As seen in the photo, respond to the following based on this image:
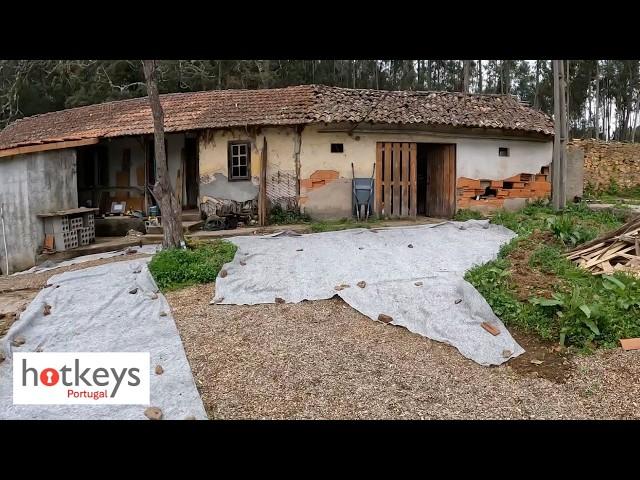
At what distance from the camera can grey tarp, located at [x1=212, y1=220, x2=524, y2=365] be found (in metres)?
5.32

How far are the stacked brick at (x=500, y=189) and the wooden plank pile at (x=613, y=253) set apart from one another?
248 inches

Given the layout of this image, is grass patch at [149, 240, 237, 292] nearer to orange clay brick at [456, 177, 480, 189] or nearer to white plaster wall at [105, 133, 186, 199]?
white plaster wall at [105, 133, 186, 199]

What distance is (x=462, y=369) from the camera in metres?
4.53

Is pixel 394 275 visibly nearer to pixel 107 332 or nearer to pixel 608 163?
pixel 107 332

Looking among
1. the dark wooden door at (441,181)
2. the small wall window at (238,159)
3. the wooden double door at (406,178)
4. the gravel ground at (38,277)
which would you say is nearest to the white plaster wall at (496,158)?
the dark wooden door at (441,181)

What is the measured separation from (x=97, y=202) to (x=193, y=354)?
10.8m

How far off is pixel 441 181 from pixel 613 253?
7.32 meters

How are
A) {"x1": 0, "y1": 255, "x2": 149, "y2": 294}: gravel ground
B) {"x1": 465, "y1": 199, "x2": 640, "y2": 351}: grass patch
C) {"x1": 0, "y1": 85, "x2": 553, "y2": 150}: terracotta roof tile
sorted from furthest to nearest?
{"x1": 0, "y1": 85, "x2": 553, "y2": 150}: terracotta roof tile
{"x1": 0, "y1": 255, "x2": 149, "y2": 294}: gravel ground
{"x1": 465, "y1": 199, "x2": 640, "y2": 351}: grass patch

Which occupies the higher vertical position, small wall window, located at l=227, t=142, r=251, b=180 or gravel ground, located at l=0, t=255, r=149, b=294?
small wall window, located at l=227, t=142, r=251, b=180

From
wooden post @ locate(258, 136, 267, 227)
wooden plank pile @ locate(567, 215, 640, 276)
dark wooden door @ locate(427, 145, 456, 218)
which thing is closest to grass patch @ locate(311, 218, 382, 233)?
wooden post @ locate(258, 136, 267, 227)

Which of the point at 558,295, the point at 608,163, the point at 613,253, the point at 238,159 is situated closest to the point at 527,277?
the point at 558,295

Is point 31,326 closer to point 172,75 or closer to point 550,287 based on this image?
point 550,287

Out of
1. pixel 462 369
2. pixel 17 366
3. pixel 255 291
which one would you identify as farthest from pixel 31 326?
pixel 462 369

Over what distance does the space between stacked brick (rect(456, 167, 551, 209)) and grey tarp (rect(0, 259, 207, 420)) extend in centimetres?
885
